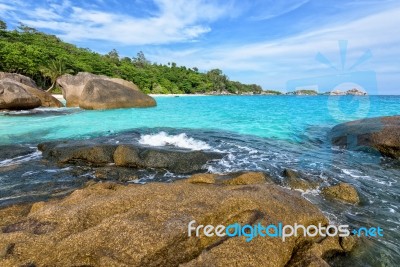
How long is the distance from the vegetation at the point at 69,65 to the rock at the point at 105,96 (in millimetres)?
24801

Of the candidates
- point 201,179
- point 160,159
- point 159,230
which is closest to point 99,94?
point 160,159

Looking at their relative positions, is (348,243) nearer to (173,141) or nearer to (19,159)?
(173,141)

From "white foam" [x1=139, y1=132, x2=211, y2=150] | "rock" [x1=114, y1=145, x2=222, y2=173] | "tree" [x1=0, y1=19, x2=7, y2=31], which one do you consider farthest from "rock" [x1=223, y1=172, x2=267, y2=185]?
"tree" [x1=0, y1=19, x2=7, y2=31]

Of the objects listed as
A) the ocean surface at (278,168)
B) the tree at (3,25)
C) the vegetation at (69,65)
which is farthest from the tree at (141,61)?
the ocean surface at (278,168)

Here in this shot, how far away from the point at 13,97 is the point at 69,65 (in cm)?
3693

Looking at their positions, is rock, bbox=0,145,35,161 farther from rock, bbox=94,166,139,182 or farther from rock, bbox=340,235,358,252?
rock, bbox=340,235,358,252

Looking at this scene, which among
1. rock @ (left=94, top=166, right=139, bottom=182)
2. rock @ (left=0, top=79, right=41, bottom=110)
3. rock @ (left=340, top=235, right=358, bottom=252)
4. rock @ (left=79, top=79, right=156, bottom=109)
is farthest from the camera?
rock @ (left=79, top=79, right=156, bottom=109)

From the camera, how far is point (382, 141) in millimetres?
10531

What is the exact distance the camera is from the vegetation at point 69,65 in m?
44.8

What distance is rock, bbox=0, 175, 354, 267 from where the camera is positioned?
9.71 ft

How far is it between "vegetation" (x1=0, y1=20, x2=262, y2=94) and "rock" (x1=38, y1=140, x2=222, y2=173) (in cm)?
4402

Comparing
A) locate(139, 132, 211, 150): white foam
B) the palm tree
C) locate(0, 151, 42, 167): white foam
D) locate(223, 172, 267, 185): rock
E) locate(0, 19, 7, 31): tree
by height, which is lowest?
locate(0, 151, 42, 167): white foam

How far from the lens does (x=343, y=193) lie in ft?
20.3

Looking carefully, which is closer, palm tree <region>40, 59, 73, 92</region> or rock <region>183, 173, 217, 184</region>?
rock <region>183, 173, 217, 184</region>
